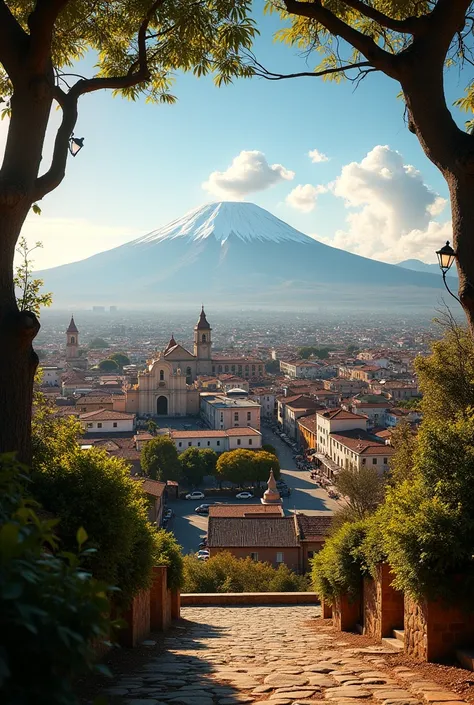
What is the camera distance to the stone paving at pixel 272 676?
3.49 metres

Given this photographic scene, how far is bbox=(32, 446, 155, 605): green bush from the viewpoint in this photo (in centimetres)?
458

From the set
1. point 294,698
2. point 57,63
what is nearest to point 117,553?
point 294,698

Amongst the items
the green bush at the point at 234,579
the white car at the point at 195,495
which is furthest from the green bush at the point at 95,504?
the white car at the point at 195,495

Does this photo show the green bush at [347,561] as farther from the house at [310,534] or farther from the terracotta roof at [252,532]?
the terracotta roof at [252,532]

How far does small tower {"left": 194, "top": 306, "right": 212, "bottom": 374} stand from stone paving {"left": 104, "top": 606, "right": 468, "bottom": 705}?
214 ft

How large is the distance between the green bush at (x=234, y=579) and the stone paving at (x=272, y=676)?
841cm

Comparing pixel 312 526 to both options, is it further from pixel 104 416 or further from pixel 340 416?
pixel 104 416

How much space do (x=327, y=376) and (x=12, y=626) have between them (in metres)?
91.9

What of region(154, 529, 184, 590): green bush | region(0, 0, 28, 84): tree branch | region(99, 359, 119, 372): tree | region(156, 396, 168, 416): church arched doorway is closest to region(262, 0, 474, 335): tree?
region(0, 0, 28, 84): tree branch

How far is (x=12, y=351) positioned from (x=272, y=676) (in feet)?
8.86

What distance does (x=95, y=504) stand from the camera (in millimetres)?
4684

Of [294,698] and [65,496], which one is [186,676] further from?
[65,496]

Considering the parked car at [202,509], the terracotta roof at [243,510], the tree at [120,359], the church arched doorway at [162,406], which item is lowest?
the parked car at [202,509]

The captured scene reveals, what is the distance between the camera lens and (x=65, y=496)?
470 centimetres
